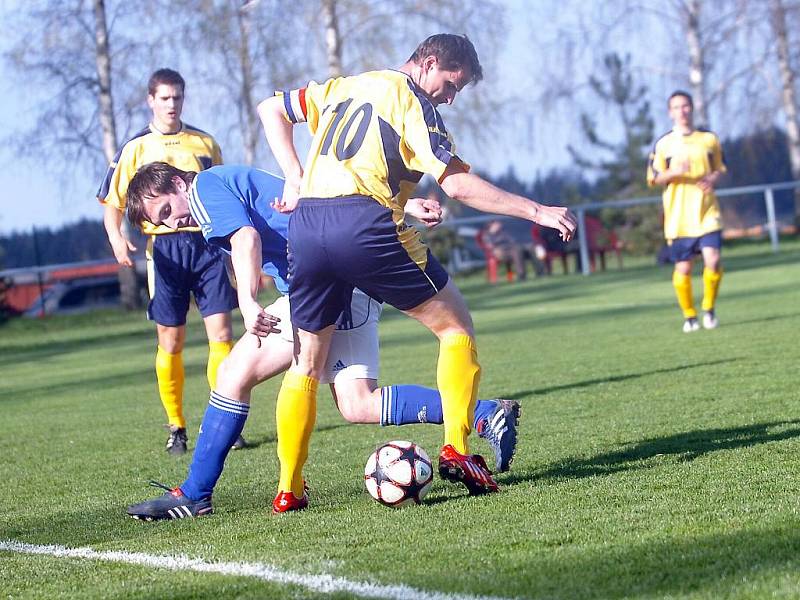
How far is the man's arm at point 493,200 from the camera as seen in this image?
447 centimetres

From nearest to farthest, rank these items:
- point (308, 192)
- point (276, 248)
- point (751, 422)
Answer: point (308, 192) < point (276, 248) < point (751, 422)

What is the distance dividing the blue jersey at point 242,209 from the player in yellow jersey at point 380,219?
0.54 feet

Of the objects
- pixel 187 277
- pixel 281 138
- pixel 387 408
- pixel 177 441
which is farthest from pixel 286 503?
pixel 187 277

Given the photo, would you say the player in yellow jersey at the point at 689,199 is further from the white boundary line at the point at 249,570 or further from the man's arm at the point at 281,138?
the white boundary line at the point at 249,570

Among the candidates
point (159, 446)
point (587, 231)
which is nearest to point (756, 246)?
point (587, 231)

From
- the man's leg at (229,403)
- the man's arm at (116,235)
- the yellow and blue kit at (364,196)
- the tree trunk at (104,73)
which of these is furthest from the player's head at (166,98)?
the tree trunk at (104,73)

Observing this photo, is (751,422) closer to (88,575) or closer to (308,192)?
(308,192)

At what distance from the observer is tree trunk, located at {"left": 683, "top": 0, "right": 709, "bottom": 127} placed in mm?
28828

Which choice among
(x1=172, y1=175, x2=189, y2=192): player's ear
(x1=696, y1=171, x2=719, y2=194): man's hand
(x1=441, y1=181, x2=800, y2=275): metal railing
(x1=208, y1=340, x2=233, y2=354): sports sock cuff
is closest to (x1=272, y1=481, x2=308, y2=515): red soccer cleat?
(x1=172, y1=175, x2=189, y2=192): player's ear

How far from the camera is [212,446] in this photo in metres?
4.98

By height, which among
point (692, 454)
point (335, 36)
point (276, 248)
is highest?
point (335, 36)

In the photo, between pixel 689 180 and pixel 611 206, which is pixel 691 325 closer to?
pixel 689 180

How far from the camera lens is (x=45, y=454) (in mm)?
7246

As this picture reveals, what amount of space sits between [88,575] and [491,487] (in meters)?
1.57
